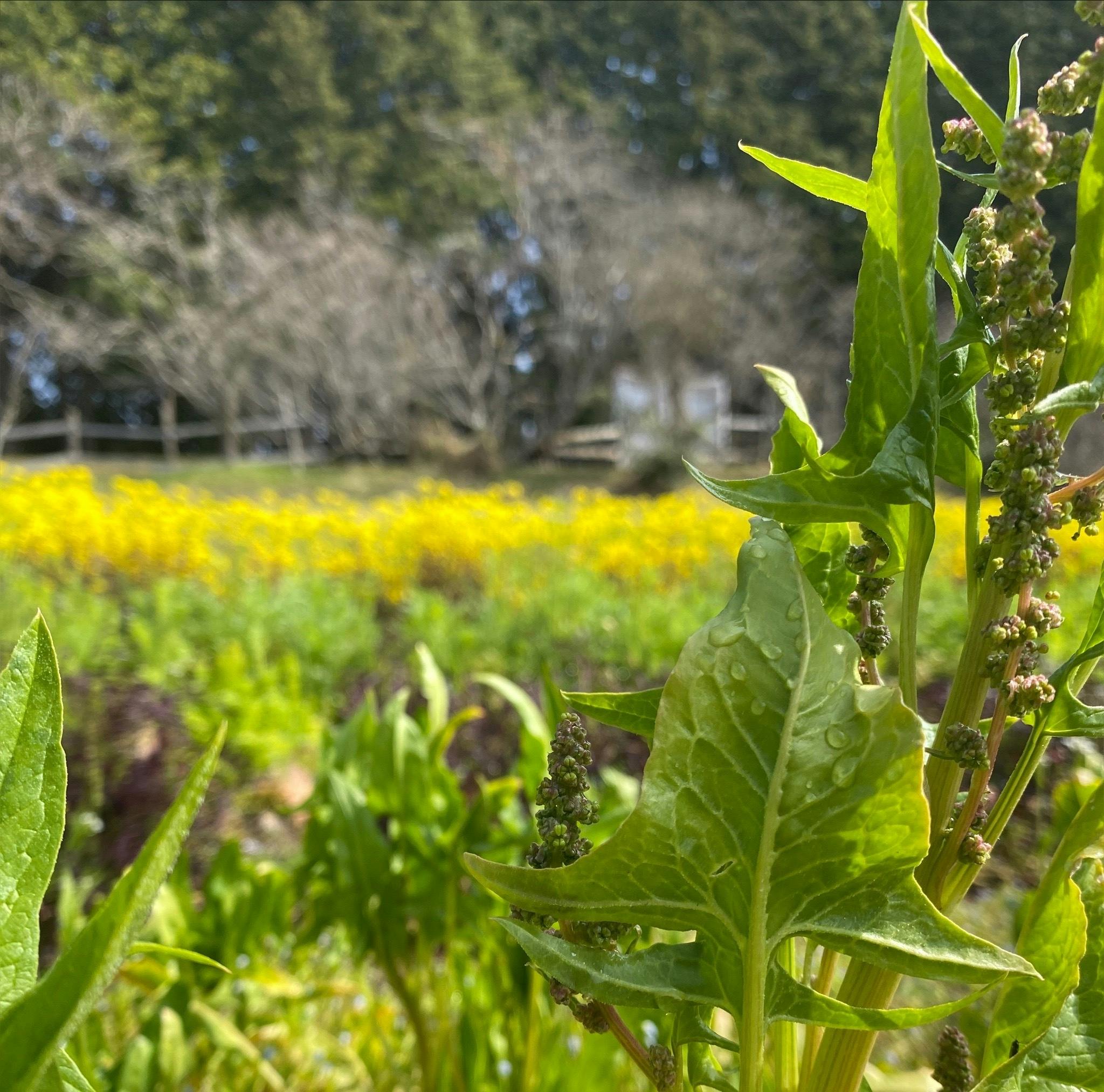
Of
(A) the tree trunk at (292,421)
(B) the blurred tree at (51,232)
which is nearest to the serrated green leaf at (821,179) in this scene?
(B) the blurred tree at (51,232)

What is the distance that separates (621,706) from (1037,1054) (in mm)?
223

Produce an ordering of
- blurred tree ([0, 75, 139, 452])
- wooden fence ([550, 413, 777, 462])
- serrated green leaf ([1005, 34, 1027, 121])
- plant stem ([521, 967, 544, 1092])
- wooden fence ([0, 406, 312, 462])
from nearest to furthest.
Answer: serrated green leaf ([1005, 34, 1027, 121]), plant stem ([521, 967, 544, 1092]), blurred tree ([0, 75, 139, 452]), wooden fence ([0, 406, 312, 462]), wooden fence ([550, 413, 777, 462])

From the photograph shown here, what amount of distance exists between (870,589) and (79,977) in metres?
0.30

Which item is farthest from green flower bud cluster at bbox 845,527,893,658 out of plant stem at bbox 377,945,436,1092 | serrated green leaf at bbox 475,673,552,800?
plant stem at bbox 377,945,436,1092

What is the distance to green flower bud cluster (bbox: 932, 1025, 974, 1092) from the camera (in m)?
0.43

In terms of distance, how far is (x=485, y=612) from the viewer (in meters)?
3.96

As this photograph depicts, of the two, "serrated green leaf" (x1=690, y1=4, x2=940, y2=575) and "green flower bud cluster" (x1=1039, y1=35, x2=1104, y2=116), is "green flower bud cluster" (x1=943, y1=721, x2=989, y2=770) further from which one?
"green flower bud cluster" (x1=1039, y1=35, x2=1104, y2=116)

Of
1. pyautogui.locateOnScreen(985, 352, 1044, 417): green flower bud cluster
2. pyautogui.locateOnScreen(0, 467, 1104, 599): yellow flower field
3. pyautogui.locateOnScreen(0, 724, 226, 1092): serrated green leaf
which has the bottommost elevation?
pyautogui.locateOnScreen(0, 467, 1104, 599): yellow flower field

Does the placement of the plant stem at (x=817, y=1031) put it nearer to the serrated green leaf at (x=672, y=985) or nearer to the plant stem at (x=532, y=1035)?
the serrated green leaf at (x=672, y=985)

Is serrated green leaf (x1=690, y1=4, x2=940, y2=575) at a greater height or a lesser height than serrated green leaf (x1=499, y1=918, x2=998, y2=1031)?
greater

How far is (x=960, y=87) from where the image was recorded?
0.33 meters

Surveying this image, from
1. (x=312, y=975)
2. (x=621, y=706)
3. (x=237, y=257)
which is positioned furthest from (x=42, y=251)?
(x=621, y=706)

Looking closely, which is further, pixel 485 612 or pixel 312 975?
pixel 485 612

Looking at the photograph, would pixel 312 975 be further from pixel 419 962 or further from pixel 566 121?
pixel 566 121
